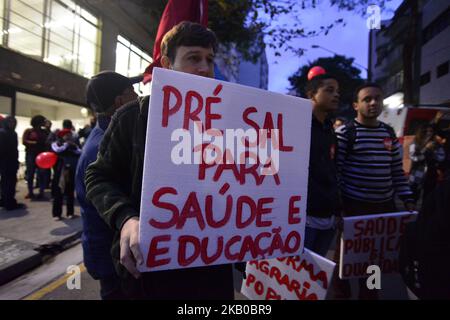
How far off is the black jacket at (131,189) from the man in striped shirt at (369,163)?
6.03 ft

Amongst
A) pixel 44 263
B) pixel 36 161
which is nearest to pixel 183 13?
pixel 44 263

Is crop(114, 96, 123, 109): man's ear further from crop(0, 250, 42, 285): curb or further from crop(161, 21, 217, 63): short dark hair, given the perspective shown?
crop(0, 250, 42, 285): curb

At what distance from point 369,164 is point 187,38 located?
6.55 feet

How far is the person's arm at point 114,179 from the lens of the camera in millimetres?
1110

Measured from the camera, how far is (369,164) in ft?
8.73

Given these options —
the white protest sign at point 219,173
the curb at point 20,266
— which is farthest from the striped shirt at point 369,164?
the curb at point 20,266

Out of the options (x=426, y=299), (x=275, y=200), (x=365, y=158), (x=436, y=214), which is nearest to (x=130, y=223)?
(x=275, y=200)

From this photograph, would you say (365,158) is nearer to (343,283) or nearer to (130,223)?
(343,283)

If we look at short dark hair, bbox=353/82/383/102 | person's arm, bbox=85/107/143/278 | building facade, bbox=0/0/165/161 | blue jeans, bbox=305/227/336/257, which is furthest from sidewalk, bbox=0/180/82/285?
short dark hair, bbox=353/82/383/102

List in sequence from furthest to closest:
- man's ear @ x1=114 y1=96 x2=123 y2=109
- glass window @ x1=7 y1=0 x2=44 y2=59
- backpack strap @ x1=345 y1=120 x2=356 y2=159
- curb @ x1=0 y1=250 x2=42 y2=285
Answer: glass window @ x1=7 y1=0 x2=44 y2=59, curb @ x1=0 y1=250 x2=42 y2=285, backpack strap @ x1=345 y1=120 x2=356 y2=159, man's ear @ x1=114 y1=96 x2=123 y2=109

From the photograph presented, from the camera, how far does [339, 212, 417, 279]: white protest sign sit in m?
2.43

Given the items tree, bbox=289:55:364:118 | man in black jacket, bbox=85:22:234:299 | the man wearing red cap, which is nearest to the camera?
man in black jacket, bbox=85:22:234:299

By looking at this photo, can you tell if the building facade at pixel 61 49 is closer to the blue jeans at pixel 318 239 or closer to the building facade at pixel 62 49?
the building facade at pixel 62 49
